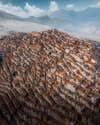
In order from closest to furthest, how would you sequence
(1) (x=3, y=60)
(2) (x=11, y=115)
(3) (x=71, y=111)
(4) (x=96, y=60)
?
(3) (x=71, y=111) < (2) (x=11, y=115) < (4) (x=96, y=60) < (1) (x=3, y=60)

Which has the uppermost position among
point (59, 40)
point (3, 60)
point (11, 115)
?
point (59, 40)

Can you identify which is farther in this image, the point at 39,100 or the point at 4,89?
the point at 4,89

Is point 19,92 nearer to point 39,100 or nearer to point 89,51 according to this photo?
point 39,100

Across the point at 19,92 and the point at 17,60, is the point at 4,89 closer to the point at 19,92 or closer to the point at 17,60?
the point at 19,92

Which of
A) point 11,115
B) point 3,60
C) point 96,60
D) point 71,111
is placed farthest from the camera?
point 3,60

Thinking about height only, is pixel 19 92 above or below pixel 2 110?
above

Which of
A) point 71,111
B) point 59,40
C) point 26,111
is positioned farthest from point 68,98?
point 59,40

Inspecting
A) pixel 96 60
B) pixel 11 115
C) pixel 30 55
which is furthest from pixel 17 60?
pixel 96 60
